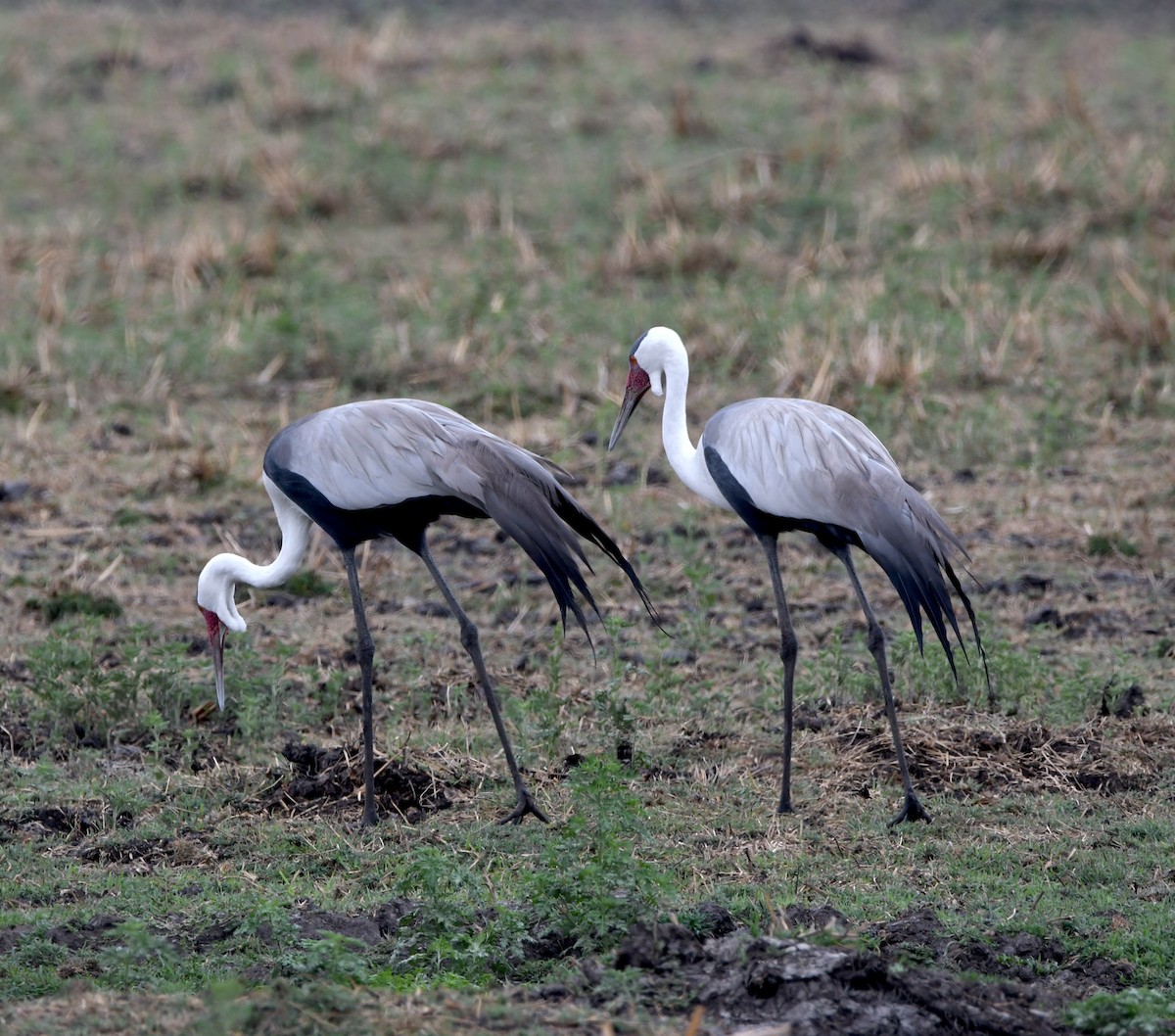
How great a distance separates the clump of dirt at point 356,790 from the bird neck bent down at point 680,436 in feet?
4.58

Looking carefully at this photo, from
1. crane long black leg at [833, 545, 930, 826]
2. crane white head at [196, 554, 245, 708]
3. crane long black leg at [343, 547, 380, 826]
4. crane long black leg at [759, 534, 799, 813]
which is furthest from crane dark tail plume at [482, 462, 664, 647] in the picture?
crane white head at [196, 554, 245, 708]

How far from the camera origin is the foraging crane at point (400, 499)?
608cm

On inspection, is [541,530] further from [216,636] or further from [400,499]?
[216,636]

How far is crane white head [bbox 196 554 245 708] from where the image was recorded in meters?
6.42

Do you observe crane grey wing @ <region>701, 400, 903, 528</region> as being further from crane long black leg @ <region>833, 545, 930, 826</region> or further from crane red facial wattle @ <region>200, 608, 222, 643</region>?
crane red facial wattle @ <region>200, 608, 222, 643</region>

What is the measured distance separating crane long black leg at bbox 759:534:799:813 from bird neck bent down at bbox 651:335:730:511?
0.24 metres

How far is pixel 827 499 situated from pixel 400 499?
4.80 feet

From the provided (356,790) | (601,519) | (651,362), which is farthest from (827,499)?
(601,519)

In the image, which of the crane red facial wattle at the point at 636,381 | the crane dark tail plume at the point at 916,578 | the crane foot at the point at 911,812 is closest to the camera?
the crane dark tail plume at the point at 916,578

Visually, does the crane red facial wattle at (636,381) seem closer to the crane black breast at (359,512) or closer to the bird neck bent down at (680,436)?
the bird neck bent down at (680,436)

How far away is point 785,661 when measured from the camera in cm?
626

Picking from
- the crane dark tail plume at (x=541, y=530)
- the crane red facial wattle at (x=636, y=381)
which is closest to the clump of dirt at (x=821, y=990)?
the crane dark tail plume at (x=541, y=530)

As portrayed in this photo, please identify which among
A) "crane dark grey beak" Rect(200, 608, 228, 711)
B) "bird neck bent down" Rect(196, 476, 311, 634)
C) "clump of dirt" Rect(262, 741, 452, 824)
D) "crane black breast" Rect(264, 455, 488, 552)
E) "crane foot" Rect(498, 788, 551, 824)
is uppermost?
"crane black breast" Rect(264, 455, 488, 552)

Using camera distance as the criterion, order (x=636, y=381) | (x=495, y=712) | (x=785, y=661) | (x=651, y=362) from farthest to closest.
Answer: (x=636, y=381) < (x=651, y=362) < (x=785, y=661) < (x=495, y=712)
